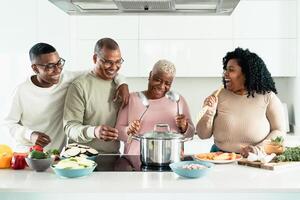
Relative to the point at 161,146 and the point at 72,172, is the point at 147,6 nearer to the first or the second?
the point at 161,146

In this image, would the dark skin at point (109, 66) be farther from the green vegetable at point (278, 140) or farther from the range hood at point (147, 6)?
the green vegetable at point (278, 140)

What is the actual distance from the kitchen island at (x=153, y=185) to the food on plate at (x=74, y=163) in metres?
0.05

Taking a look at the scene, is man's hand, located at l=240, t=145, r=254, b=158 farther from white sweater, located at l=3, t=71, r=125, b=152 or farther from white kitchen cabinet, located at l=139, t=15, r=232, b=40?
white kitchen cabinet, located at l=139, t=15, r=232, b=40

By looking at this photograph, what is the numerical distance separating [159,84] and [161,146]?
17.4 inches

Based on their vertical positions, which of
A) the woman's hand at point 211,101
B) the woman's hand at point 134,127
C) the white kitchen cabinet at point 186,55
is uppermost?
the white kitchen cabinet at point 186,55

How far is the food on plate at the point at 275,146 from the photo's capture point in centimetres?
222

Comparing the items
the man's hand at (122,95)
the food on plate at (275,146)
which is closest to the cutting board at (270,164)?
the food on plate at (275,146)

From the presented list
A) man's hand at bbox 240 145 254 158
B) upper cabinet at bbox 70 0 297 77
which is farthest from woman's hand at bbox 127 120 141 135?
upper cabinet at bbox 70 0 297 77

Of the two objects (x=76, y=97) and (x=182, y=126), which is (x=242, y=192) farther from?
(x=76, y=97)

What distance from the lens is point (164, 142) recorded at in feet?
6.72

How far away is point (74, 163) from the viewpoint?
1.91m

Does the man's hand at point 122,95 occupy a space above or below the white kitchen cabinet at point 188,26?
below

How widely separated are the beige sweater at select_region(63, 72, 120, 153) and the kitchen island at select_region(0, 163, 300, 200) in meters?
0.46

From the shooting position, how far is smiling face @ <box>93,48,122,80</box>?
7.80ft
